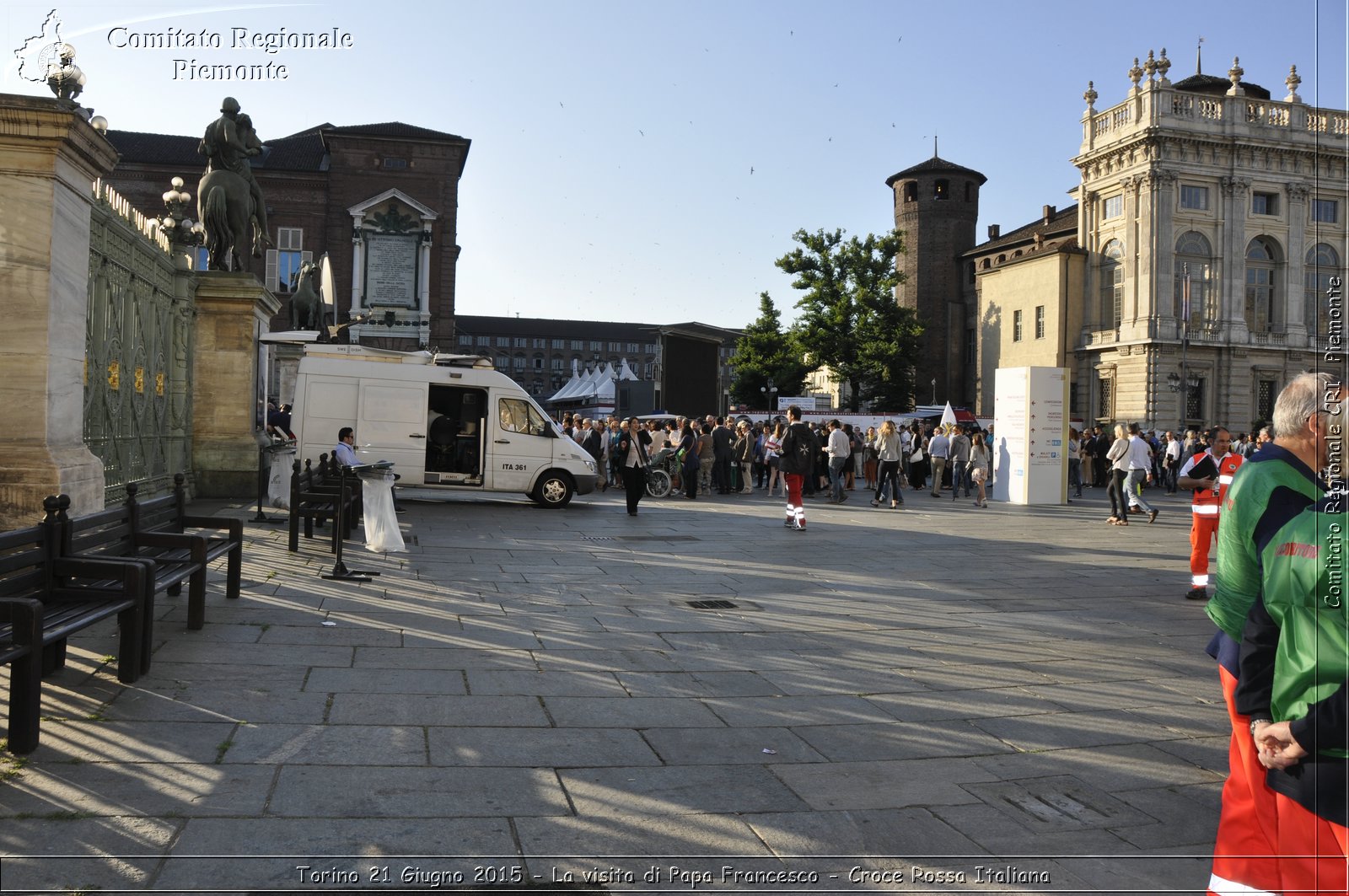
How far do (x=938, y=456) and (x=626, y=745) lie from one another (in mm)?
22784

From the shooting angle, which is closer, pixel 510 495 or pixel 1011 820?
pixel 1011 820

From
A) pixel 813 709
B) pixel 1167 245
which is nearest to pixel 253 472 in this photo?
pixel 813 709

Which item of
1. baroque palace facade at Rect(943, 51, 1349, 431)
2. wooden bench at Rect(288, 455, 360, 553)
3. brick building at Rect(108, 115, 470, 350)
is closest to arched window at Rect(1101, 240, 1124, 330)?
baroque palace facade at Rect(943, 51, 1349, 431)

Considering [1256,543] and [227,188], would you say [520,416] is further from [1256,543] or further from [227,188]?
[1256,543]

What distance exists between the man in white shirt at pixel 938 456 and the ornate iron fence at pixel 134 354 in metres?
17.6

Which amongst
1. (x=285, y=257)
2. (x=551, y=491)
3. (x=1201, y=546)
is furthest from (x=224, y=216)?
(x=285, y=257)

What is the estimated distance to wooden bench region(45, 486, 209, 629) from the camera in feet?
19.9

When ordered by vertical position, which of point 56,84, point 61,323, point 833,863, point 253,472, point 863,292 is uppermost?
point 863,292

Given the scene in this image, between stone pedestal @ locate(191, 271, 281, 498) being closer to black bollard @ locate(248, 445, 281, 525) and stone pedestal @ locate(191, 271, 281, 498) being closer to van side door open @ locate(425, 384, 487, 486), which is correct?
black bollard @ locate(248, 445, 281, 525)

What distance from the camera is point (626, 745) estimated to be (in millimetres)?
4992

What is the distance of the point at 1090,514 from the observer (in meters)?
21.7

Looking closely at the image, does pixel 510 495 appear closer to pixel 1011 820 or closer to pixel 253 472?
pixel 253 472

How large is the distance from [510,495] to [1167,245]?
133ft

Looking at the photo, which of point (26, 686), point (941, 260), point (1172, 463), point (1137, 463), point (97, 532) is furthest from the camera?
point (941, 260)
